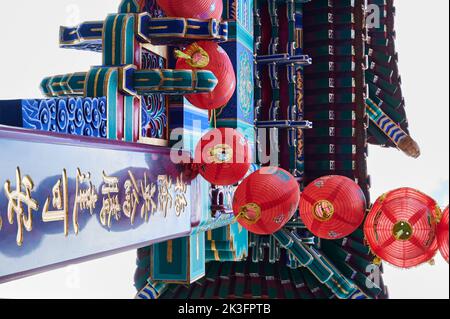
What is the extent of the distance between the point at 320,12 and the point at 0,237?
775 cm

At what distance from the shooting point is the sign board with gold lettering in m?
3.45

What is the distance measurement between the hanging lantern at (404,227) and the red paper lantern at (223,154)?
143 centimetres

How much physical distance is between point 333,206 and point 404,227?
0.99 metres

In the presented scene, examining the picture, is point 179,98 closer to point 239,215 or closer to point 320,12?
point 239,215

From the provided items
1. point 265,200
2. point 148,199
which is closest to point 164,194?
point 148,199

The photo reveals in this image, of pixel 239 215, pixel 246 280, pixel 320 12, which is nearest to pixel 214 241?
pixel 246 280

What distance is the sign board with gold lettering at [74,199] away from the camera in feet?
11.3

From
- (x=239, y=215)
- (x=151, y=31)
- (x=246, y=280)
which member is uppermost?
(x=151, y=31)

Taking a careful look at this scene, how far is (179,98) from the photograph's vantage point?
650 cm

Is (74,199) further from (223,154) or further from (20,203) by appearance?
(223,154)

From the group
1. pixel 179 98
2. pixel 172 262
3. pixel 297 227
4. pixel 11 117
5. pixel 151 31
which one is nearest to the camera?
pixel 11 117

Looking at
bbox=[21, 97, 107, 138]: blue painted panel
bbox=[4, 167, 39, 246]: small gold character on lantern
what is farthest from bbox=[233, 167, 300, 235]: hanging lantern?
bbox=[4, 167, 39, 246]: small gold character on lantern

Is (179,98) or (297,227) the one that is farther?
(297,227)

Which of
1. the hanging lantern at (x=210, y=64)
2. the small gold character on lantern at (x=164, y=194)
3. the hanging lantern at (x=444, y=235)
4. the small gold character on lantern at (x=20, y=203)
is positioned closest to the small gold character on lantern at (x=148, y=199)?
the small gold character on lantern at (x=164, y=194)
